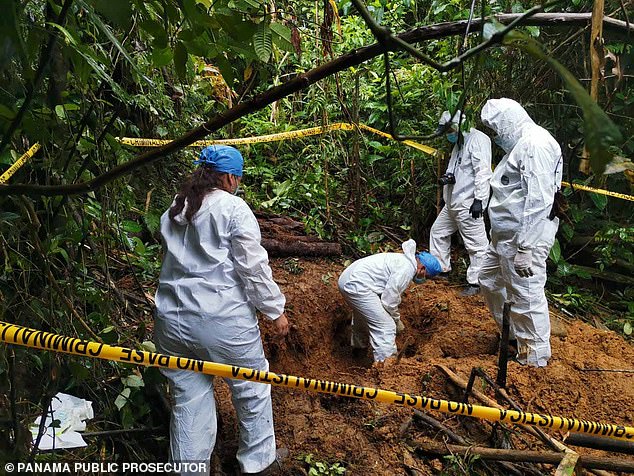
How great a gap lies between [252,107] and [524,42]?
57 centimetres

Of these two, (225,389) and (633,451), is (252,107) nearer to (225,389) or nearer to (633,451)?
(633,451)

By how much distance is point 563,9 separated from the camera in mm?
5590

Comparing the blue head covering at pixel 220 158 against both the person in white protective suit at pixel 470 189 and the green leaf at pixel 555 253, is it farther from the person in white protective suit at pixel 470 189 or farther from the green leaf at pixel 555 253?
the green leaf at pixel 555 253

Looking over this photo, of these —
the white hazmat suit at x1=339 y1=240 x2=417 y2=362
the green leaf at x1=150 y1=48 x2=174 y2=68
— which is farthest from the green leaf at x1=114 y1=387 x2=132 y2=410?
the white hazmat suit at x1=339 y1=240 x2=417 y2=362

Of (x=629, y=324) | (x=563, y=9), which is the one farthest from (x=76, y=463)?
(x=563, y=9)

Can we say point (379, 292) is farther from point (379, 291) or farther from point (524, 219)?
point (524, 219)

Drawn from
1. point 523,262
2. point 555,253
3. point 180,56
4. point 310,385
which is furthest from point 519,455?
point 555,253

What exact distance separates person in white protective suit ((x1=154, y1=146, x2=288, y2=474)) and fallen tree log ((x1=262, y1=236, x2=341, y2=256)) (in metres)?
2.60

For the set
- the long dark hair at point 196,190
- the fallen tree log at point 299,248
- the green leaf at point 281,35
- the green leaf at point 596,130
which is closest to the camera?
the green leaf at point 596,130

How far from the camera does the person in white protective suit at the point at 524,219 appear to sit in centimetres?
412

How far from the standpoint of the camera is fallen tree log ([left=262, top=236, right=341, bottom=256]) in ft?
18.9

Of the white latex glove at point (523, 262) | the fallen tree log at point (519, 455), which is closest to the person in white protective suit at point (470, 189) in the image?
the white latex glove at point (523, 262)

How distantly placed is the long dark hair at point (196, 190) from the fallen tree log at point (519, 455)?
188 centimetres

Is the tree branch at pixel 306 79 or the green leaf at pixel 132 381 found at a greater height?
the tree branch at pixel 306 79
